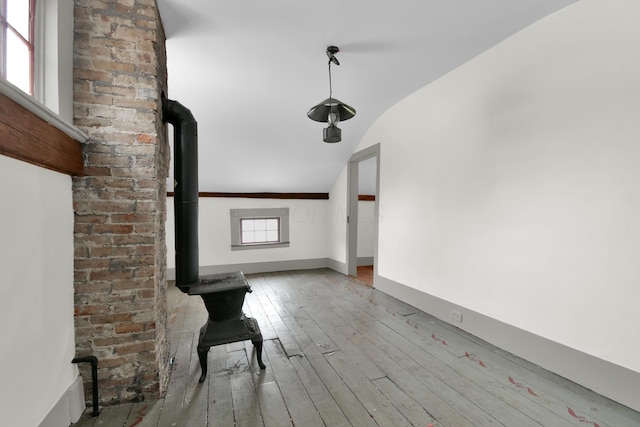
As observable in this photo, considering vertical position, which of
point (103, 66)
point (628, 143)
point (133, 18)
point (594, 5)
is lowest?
point (628, 143)

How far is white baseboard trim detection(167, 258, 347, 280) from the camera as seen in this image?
4781 mm

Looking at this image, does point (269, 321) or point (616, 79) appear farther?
point (269, 321)

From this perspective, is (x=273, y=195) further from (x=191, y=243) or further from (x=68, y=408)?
(x=68, y=408)

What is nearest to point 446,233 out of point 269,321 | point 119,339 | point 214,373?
point 269,321

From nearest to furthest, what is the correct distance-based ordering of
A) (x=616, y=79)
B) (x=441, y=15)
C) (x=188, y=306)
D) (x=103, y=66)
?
(x=103, y=66)
(x=616, y=79)
(x=441, y=15)
(x=188, y=306)

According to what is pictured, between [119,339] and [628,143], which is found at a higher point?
[628,143]

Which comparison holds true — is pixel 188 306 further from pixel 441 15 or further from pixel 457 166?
pixel 441 15

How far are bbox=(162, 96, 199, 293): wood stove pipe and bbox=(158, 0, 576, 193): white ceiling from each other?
0.77 metres

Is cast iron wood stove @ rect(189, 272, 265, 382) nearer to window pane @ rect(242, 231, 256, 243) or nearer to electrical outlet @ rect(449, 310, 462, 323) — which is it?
electrical outlet @ rect(449, 310, 462, 323)

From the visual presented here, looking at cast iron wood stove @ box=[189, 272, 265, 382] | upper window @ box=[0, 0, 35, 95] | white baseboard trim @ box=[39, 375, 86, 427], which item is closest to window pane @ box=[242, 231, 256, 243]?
cast iron wood stove @ box=[189, 272, 265, 382]

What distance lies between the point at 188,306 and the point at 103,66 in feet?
9.12

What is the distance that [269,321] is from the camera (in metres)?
2.94

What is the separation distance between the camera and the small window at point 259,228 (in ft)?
16.2

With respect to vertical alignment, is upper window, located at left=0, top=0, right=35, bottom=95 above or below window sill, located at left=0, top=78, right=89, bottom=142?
above
